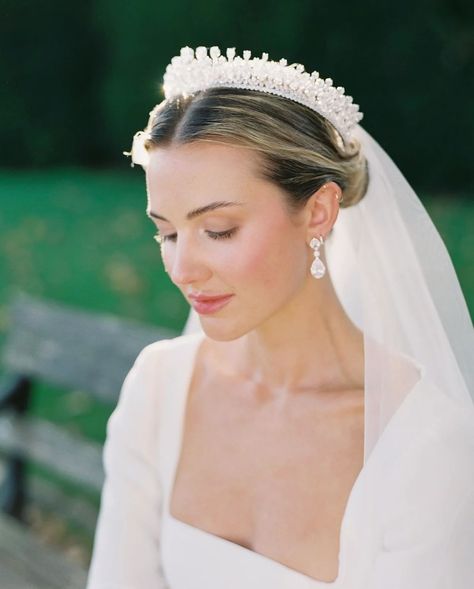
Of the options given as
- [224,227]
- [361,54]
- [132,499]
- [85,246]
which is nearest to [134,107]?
[361,54]

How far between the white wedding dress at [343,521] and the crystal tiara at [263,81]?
0.65 m

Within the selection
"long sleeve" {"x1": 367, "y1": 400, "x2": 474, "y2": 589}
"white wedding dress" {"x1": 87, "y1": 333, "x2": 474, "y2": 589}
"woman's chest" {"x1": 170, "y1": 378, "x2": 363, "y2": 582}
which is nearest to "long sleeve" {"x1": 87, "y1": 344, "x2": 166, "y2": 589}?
"white wedding dress" {"x1": 87, "y1": 333, "x2": 474, "y2": 589}

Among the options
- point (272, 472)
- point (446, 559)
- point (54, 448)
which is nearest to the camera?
point (446, 559)

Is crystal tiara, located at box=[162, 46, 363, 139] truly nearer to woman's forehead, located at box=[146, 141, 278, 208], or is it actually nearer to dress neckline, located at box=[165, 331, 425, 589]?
woman's forehead, located at box=[146, 141, 278, 208]

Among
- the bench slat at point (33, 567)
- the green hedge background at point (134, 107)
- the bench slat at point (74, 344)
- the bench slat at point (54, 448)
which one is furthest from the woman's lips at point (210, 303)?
the green hedge background at point (134, 107)

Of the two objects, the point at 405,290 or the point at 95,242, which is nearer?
the point at 405,290

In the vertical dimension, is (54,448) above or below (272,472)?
below

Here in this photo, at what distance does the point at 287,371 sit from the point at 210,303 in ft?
1.25

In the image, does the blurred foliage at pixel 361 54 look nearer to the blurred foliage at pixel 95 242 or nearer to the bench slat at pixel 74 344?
the blurred foliage at pixel 95 242

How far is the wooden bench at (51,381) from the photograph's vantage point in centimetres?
361

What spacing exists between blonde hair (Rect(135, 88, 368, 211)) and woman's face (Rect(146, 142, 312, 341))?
3 cm

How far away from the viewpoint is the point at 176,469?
258 centimetres

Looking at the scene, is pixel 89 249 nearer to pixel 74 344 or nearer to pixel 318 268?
pixel 74 344

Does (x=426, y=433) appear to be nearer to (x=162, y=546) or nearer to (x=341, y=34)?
(x=162, y=546)
